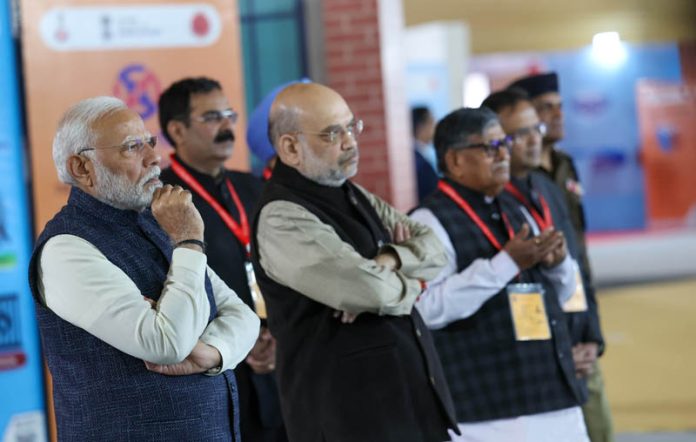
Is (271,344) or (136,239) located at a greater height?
(136,239)

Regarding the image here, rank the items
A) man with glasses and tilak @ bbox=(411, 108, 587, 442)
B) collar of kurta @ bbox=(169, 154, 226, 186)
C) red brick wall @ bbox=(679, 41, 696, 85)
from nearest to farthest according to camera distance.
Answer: man with glasses and tilak @ bbox=(411, 108, 587, 442), collar of kurta @ bbox=(169, 154, 226, 186), red brick wall @ bbox=(679, 41, 696, 85)

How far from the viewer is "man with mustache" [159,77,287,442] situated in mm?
3852

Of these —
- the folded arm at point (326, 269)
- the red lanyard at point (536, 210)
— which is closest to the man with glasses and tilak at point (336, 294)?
the folded arm at point (326, 269)

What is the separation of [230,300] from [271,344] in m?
1.10

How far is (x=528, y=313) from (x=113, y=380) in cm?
173

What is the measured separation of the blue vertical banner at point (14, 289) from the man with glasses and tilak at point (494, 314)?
2.40 metres

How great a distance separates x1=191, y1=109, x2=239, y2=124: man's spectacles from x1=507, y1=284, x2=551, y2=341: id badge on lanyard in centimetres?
121

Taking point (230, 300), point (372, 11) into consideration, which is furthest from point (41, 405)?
point (230, 300)

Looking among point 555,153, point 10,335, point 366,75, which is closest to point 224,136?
point 555,153

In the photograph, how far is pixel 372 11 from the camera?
579cm

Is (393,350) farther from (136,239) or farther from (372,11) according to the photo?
(372,11)

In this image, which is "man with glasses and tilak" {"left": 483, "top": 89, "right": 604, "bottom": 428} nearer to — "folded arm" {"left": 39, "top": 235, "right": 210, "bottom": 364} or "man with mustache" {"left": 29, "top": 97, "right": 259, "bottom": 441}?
"man with mustache" {"left": 29, "top": 97, "right": 259, "bottom": 441}

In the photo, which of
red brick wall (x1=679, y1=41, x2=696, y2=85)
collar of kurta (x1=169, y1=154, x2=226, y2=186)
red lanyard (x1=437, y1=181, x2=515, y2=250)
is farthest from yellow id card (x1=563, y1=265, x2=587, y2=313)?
red brick wall (x1=679, y1=41, x2=696, y2=85)

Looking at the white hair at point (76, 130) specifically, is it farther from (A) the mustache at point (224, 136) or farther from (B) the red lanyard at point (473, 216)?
(B) the red lanyard at point (473, 216)
